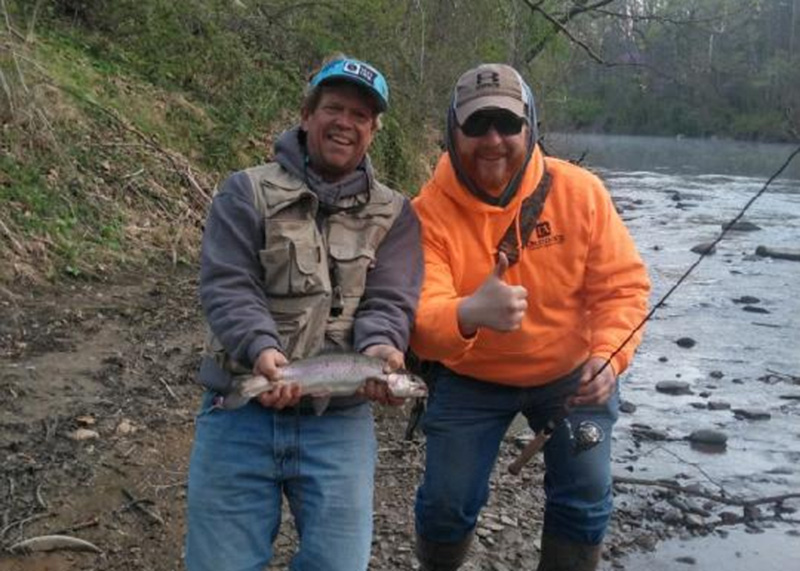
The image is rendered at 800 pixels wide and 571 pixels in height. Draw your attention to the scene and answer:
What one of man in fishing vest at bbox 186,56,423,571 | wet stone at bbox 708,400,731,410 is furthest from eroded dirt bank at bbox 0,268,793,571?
wet stone at bbox 708,400,731,410

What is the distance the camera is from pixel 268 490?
306cm

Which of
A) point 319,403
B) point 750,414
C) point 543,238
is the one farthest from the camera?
point 750,414

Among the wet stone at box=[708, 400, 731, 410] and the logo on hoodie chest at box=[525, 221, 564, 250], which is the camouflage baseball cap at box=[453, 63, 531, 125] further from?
the wet stone at box=[708, 400, 731, 410]

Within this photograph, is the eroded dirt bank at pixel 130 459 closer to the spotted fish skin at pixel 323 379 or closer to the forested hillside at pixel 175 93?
the forested hillside at pixel 175 93

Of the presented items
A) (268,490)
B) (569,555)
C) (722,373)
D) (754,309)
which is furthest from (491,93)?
(754,309)

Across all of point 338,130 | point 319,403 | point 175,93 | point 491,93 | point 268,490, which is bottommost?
point 268,490

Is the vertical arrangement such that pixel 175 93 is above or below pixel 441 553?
above

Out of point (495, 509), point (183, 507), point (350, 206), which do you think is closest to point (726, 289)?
point (495, 509)

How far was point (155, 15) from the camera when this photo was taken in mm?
12445

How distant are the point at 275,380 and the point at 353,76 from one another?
101 centimetres

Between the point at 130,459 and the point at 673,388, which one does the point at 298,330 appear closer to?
the point at 130,459

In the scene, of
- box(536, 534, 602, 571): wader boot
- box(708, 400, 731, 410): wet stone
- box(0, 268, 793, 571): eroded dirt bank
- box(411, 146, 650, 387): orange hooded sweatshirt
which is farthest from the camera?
box(708, 400, 731, 410): wet stone

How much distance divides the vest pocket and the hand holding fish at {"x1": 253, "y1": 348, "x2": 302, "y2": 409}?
24 centimetres

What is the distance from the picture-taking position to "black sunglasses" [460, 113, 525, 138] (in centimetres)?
362
